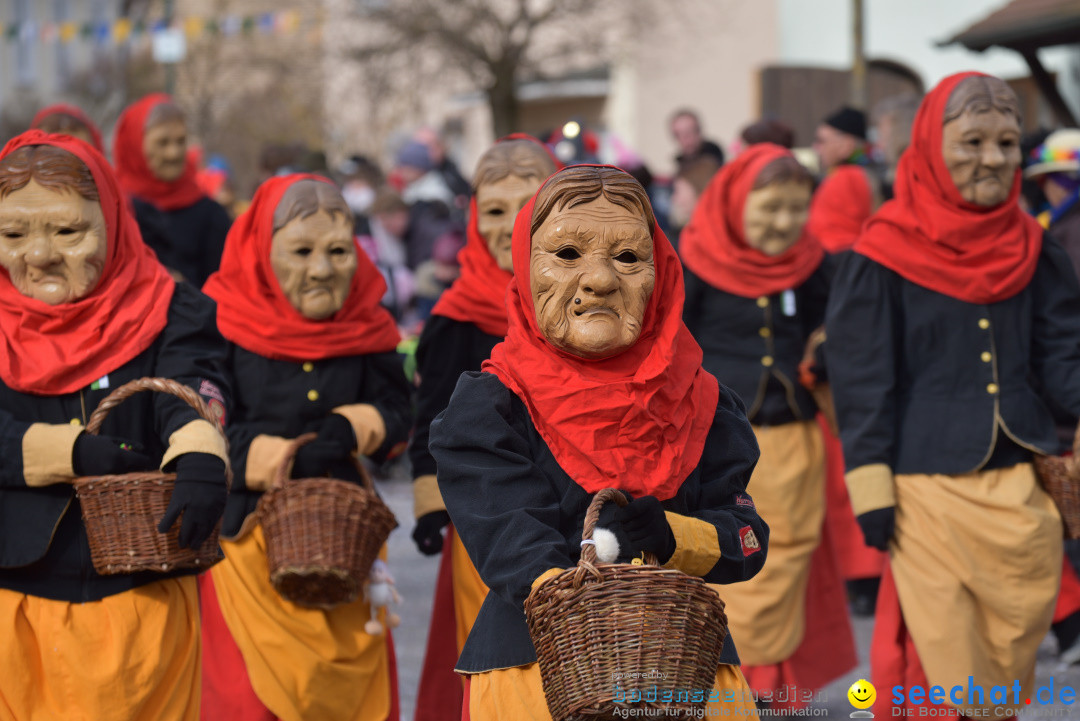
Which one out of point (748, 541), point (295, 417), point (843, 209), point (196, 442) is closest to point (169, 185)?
point (295, 417)

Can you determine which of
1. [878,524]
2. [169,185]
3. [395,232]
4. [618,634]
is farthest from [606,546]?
[395,232]

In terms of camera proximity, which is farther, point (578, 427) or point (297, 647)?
point (297, 647)

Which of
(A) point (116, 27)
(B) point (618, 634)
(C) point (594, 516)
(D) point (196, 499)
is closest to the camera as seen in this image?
(B) point (618, 634)

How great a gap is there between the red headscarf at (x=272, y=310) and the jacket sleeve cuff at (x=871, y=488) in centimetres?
167

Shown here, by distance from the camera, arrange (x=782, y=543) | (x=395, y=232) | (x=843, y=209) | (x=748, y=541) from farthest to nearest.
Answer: (x=395, y=232), (x=843, y=209), (x=782, y=543), (x=748, y=541)

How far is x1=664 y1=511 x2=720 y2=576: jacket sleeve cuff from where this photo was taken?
3.03 meters

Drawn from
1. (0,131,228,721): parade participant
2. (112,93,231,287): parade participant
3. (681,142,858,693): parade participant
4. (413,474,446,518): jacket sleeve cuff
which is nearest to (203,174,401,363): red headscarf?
(413,474,446,518): jacket sleeve cuff

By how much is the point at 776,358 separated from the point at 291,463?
2322mm

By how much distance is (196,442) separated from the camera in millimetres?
3811

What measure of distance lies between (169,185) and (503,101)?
13.2 metres

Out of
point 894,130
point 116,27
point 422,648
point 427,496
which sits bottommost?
point 422,648

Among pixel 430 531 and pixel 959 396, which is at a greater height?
pixel 959 396

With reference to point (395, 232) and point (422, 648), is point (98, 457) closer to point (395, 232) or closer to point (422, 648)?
point (422, 648)

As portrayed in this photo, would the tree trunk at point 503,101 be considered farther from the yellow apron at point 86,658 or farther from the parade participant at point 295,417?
the yellow apron at point 86,658
